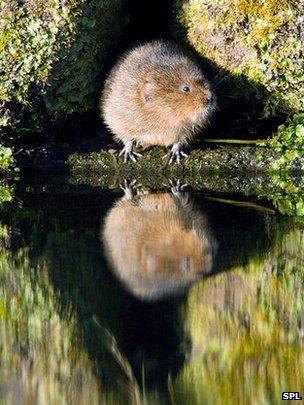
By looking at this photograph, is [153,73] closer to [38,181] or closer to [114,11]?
[114,11]

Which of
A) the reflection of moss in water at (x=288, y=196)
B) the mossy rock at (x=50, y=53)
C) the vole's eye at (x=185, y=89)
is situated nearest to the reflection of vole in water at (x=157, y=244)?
the reflection of moss in water at (x=288, y=196)

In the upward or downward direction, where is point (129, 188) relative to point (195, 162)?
downward

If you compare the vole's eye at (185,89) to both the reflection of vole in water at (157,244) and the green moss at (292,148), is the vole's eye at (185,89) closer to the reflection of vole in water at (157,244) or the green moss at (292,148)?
the green moss at (292,148)

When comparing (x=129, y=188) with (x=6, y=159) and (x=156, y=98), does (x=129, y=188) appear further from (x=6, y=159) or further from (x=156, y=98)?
(x=6, y=159)

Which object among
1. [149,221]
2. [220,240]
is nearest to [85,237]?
[149,221]

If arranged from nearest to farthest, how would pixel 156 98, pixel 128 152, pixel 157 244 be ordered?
pixel 157 244 → pixel 156 98 → pixel 128 152

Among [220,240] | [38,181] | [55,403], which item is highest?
[38,181]

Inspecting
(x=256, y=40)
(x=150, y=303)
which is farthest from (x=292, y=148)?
(x=150, y=303)

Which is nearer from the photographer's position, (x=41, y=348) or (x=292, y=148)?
(x=41, y=348)
